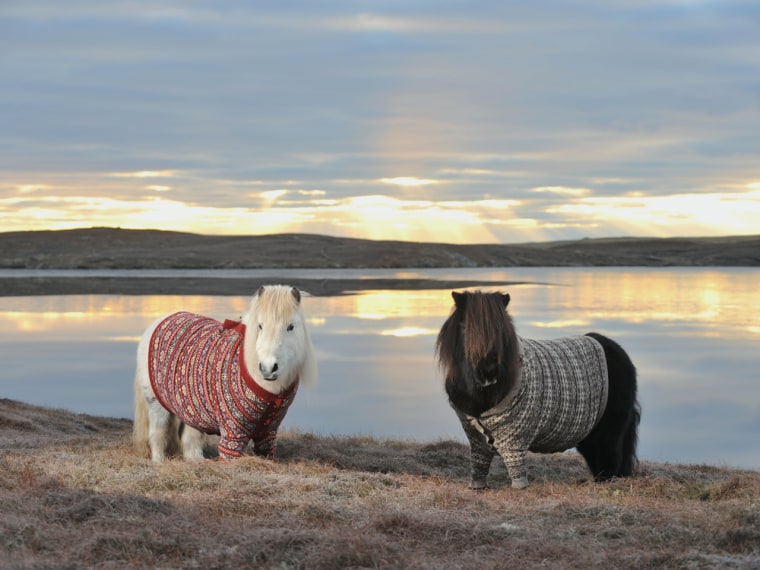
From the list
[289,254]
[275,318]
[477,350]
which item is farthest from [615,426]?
[289,254]

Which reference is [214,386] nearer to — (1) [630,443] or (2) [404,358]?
(1) [630,443]

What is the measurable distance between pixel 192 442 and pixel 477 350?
3274 mm

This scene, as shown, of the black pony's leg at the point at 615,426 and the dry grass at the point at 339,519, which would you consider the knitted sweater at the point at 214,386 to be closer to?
the dry grass at the point at 339,519

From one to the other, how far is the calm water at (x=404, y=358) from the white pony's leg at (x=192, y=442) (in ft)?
9.52

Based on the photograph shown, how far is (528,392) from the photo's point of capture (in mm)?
6977

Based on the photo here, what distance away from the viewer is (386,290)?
45.7m

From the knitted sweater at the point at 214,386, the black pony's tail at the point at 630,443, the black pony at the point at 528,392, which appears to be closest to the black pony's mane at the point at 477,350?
the black pony at the point at 528,392

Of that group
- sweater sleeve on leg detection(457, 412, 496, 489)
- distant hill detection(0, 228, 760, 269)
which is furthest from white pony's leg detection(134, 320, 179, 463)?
distant hill detection(0, 228, 760, 269)

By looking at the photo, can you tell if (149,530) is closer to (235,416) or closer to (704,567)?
(235,416)

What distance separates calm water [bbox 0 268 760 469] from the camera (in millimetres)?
14625

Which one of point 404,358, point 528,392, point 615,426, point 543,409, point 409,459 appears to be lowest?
point 404,358

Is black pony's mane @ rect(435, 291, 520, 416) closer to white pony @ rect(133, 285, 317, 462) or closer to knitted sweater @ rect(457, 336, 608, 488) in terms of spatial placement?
knitted sweater @ rect(457, 336, 608, 488)

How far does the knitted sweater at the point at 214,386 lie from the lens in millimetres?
7645

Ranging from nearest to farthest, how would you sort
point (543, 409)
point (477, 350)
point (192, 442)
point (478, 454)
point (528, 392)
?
point (477, 350)
point (528, 392)
point (543, 409)
point (478, 454)
point (192, 442)
